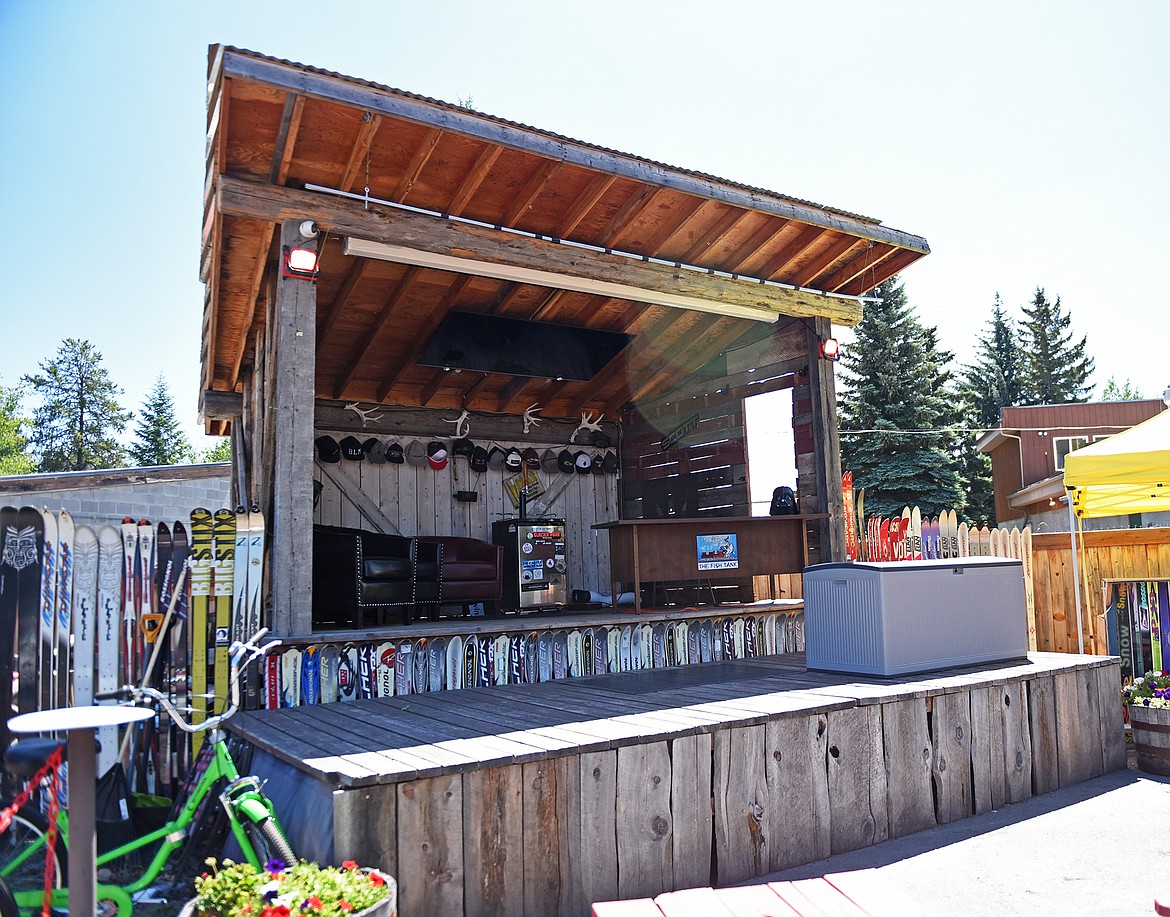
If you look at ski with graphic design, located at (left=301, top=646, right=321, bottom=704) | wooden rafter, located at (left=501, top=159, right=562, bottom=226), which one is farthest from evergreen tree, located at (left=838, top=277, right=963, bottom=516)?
ski with graphic design, located at (left=301, top=646, right=321, bottom=704)

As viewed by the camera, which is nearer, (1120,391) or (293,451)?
(293,451)

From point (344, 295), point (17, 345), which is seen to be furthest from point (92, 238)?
point (344, 295)

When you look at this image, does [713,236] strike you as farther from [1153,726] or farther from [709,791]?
[1153,726]

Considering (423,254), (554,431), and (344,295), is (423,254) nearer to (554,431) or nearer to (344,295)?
(344,295)

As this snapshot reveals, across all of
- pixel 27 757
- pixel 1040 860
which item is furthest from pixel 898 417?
pixel 27 757

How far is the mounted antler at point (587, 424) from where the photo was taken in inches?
399

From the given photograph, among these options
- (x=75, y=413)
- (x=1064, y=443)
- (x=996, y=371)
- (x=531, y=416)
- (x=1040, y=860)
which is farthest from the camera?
(x=75, y=413)

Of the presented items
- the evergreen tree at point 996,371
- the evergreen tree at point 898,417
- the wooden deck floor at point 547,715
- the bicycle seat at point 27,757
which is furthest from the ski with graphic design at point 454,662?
the evergreen tree at point 996,371

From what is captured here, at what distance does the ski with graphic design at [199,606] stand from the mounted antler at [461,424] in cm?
480

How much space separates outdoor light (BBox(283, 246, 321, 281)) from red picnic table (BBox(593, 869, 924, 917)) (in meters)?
4.00

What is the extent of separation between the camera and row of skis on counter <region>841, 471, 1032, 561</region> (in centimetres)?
807

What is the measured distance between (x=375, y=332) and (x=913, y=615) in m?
5.13

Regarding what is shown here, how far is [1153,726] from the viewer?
556cm

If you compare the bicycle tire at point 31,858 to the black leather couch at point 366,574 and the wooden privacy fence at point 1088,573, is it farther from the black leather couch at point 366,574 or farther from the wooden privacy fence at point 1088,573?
the wooden privacy fence at point 1088,573
